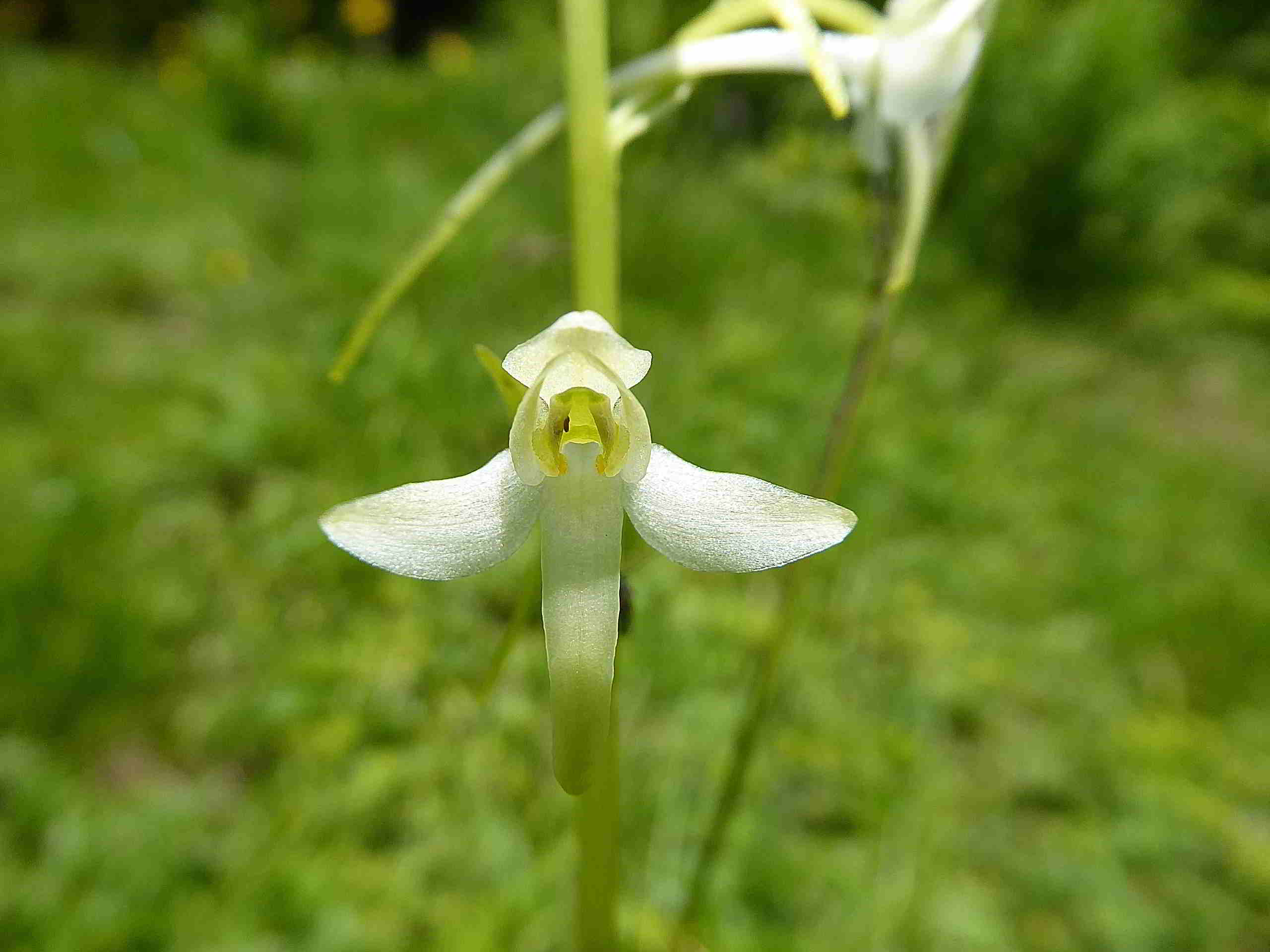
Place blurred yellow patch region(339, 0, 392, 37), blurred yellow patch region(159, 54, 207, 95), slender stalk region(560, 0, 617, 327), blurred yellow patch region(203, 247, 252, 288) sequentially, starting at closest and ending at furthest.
A: 1. slender stalk region(560, 0, 617, 327)
2. blurred yellow patch region(203, 247, 252, 288)
3. blurred yellow patch region(159, 54, 207, 95)
4. blurred yellow patch region(339, 0, 392, 37)

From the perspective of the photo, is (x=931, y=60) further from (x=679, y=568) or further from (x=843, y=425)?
(x=679, y=568)

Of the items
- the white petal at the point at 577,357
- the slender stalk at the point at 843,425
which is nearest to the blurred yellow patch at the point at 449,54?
the slender stalk at the point at 843,425

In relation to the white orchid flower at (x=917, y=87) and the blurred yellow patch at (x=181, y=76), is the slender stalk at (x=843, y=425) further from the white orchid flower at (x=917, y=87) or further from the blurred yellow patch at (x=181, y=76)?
the blurred yellow patch at (x=181, y=76)

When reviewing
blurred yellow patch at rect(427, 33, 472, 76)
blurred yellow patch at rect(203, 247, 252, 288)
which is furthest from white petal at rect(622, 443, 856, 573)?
blurred yellow patch at rect(427, 33, 472, 76)

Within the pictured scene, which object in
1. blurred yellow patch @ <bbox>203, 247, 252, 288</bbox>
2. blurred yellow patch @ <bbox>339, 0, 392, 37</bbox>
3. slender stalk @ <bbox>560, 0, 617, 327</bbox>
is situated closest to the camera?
slender stalk @ <bbox>560, 0, 617, 327</bbox>

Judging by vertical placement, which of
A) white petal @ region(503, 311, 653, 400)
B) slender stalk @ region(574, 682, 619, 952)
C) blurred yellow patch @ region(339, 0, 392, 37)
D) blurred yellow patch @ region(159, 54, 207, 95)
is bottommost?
slender stalk @ region(574, 682, 619, 952)

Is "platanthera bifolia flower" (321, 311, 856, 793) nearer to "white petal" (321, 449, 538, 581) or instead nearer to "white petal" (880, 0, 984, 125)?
"white petal" (321, 449, 538, 581)

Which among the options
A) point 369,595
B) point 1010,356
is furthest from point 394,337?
point 1010,356
